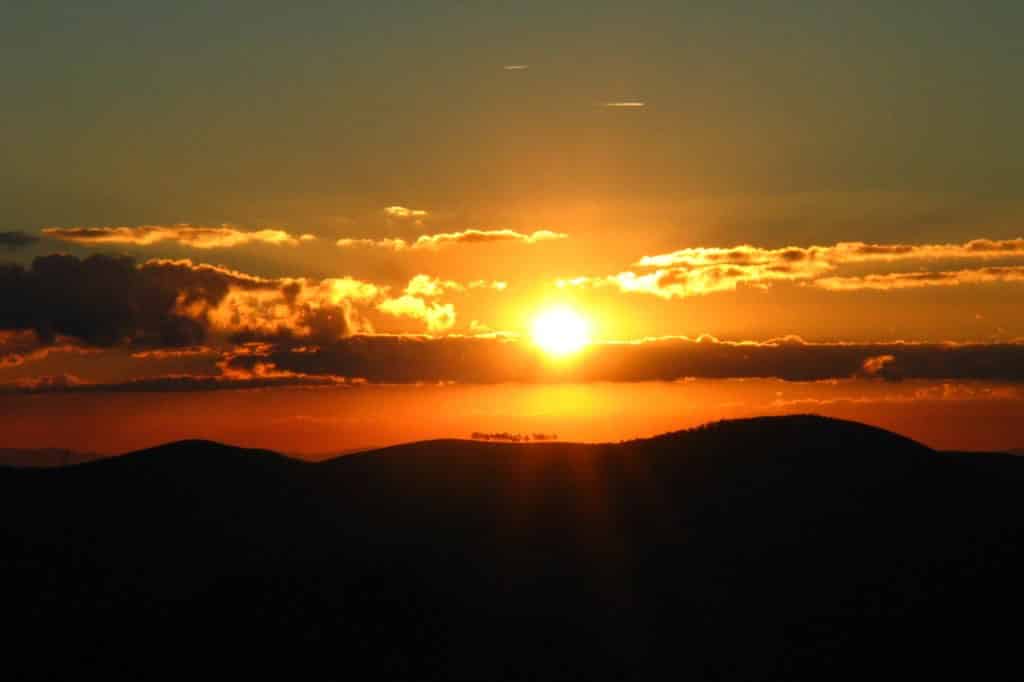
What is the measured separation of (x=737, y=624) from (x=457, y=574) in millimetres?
40321

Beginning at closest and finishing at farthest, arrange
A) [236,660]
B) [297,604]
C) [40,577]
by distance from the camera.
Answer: [236,660]
[297,604]
[40,577]

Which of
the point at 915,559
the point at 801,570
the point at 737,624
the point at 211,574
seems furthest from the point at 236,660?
the point at 915,559

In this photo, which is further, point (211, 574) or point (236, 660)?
point (211, 574)

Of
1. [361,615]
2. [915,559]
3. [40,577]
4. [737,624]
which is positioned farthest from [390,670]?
[915,559]

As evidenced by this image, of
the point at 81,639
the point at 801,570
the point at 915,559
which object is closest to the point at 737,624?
the point at 801,570

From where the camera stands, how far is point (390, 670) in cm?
15938

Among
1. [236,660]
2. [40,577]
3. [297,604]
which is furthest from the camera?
[40,577]

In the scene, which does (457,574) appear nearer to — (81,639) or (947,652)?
(81,639)

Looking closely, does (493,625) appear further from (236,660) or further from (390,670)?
(236,660)

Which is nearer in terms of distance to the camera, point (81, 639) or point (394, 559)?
point (81, 639)

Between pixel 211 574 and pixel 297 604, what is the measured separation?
2553cm

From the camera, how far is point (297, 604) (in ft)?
555

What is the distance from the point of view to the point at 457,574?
193625 mm

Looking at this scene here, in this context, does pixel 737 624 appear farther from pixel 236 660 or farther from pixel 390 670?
pixel 236 660
